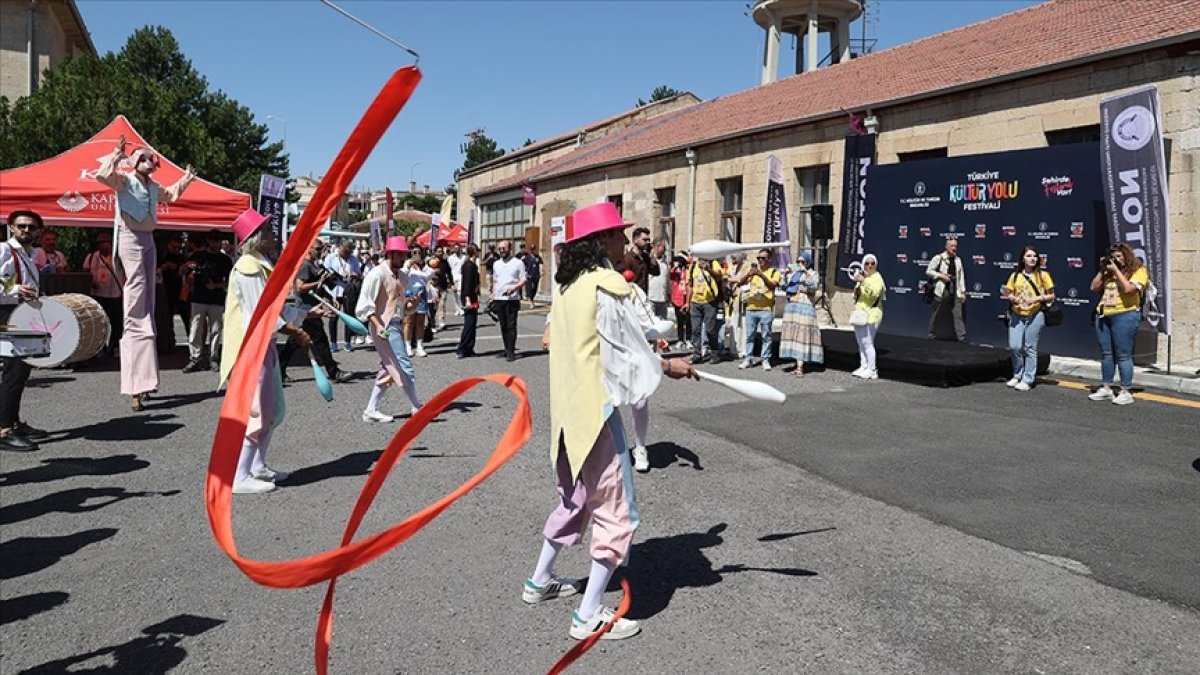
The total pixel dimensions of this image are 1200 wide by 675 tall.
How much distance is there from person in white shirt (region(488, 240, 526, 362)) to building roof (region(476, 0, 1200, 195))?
863cm

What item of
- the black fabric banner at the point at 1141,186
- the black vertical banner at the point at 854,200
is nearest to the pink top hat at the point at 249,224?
the black fabric banner at the point at 1141,186

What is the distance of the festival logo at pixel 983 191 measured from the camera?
46.3 feet

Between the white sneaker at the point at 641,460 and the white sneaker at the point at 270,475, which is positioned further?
the white sneaker at the point at 641,460

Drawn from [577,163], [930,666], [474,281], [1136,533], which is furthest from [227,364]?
[577,163]

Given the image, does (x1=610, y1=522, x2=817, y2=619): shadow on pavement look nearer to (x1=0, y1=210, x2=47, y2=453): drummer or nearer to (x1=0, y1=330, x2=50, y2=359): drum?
(x1=0, y1=330, x2=50, y2=359): drum

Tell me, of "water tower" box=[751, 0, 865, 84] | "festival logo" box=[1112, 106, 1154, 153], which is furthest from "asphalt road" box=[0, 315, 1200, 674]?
"water tower" box=[751, 0, 865, 84]

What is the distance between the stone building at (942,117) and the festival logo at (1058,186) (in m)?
0.96

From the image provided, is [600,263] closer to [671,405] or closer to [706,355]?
[671,405]

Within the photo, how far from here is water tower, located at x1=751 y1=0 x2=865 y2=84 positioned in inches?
1177

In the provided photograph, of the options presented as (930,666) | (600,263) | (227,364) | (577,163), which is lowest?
(930,666)

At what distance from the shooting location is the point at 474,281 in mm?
14594

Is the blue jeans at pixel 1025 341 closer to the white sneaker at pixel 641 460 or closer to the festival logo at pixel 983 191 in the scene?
the festival logo at pixel 983 191

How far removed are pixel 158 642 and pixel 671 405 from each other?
6.52 meters

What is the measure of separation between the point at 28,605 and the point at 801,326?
1005cm
